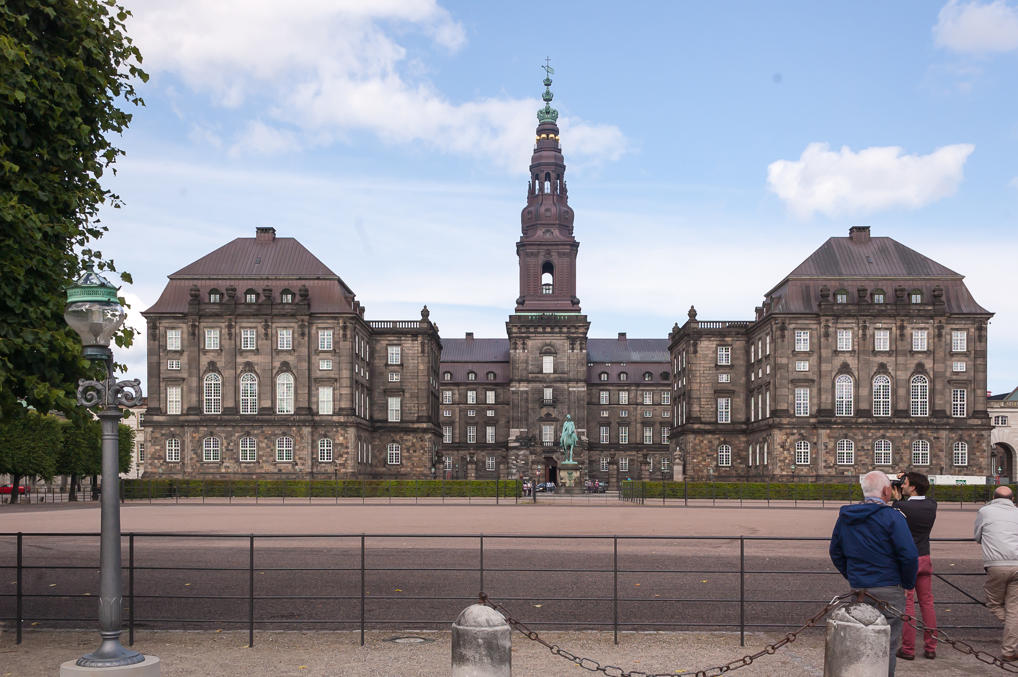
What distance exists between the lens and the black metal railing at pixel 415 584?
1490 centimetres

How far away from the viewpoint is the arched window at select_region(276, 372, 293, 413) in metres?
89.9

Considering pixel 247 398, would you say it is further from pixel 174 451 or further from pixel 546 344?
pixel 546 344

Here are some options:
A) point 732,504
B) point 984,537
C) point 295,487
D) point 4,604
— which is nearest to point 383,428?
point 295,487

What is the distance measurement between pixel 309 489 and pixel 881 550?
57.5m

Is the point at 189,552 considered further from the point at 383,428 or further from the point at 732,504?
the point at 383,428

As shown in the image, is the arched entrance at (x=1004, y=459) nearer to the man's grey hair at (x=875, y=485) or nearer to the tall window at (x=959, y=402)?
the tall window at (x=959, y=402)

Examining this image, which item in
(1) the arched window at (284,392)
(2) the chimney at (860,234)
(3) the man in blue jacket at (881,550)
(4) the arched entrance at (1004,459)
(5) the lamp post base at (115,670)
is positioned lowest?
(4) the arched entrance at (1004,459)

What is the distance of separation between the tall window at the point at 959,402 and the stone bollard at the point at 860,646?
282 ft

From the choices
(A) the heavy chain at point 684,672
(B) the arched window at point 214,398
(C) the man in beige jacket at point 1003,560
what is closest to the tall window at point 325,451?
(B) the arched window at point 214,398

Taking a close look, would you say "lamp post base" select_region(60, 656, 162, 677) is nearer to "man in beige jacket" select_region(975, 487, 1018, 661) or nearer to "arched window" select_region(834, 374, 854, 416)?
"man in beige jacket" select_region(975, 487, 1018, 661)

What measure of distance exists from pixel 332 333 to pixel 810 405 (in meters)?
41.2

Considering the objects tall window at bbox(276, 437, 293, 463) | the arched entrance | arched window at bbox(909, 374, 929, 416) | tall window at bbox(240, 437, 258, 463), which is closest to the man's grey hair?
tall window at bbox(276, 437, 293, 463)

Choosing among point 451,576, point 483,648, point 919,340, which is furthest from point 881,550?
point 919,340

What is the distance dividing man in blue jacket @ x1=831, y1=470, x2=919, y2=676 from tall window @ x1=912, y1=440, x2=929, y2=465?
3279 inches
